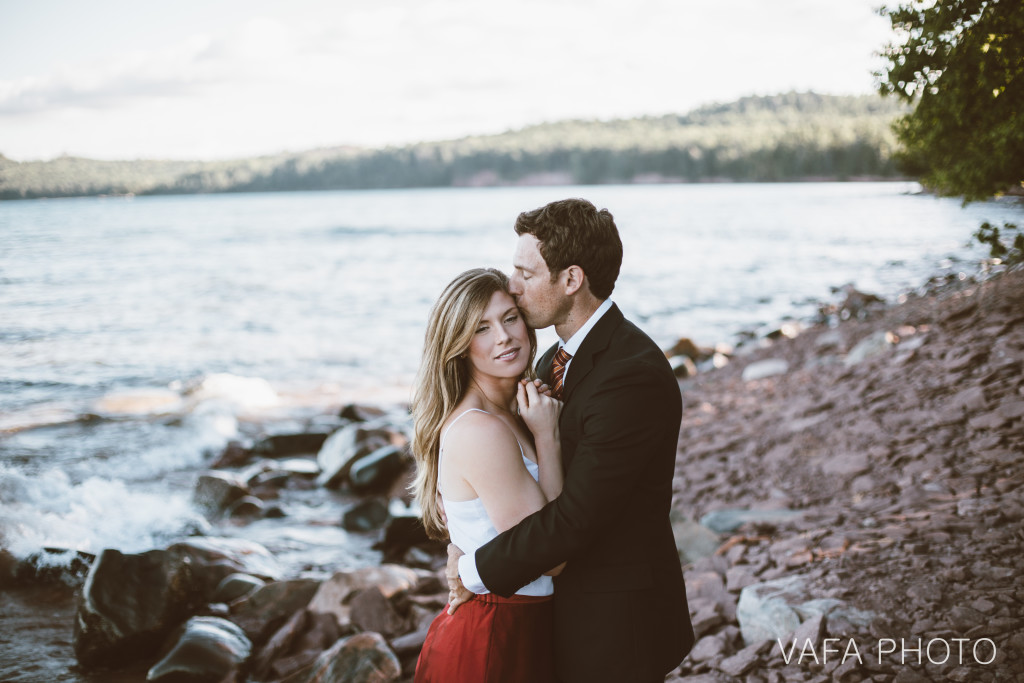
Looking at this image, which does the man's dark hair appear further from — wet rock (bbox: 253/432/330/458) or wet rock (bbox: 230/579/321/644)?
wet rock (bbox: 253/432/330/458)

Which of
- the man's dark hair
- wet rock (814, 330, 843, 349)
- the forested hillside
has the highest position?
the forested hillside

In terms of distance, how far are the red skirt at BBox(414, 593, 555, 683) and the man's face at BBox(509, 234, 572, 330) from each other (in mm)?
1168

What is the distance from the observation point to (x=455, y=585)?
10.4ft

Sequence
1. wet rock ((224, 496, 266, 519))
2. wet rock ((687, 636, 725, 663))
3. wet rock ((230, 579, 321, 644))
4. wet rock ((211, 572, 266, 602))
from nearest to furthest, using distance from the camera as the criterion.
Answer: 1. wet rock ((687, 636, 725, 663))
2. wet rock ((230, 579, 321, 644))
3. wet rock ((211, 572, 266, 602))
4. wet rock ((224, 496, 266, 519))

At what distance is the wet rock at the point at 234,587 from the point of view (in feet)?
22.1

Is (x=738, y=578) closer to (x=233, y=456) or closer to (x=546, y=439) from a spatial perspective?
(x=546, y=439)

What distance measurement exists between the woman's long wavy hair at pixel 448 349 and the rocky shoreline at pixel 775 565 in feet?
8.22

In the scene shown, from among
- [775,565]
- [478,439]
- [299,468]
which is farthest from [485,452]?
[299,468]

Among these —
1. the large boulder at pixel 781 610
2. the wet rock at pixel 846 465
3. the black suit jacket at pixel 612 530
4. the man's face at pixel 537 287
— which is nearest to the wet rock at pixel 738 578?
the large boulder at pixel 781 610

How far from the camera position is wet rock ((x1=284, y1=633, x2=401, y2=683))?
512 cm

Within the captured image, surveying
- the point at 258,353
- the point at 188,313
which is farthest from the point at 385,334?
the point at 188,313

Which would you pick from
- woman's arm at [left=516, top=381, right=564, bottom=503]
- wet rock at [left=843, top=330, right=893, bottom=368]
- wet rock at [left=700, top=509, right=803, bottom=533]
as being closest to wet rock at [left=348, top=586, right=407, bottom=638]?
wet rock at [left=700, top=509, right=803, bottom=533]

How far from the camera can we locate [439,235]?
51.6m

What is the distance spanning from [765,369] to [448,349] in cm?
1044
